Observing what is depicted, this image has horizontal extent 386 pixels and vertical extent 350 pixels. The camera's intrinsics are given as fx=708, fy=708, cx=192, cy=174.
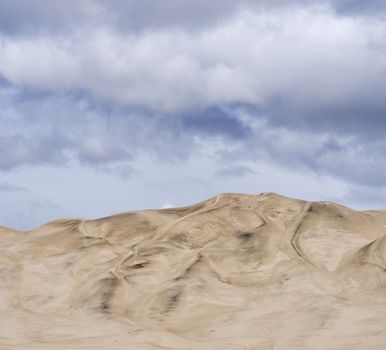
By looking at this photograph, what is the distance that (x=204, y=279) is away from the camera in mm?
24109

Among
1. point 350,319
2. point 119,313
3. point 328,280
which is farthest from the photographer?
point 328,280

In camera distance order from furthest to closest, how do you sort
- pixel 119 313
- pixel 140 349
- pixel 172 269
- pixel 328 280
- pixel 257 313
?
pixel 172 269, pixel 328 280, pixel 119 313, pixel 257 313, pixel 140 349

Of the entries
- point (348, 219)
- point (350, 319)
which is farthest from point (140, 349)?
point (348, 219)

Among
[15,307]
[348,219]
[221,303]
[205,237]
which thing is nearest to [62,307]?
[15,307]

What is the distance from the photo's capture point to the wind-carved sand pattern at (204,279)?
60.0 feet

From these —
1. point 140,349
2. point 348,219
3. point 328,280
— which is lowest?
point 140,349

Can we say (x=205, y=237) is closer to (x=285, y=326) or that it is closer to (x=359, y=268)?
(x=359, y=268)

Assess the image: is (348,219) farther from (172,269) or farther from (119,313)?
(119,313)

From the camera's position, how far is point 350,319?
1892 cm

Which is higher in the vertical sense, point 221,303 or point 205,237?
point 205,237

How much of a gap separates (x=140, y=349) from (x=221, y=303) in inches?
248

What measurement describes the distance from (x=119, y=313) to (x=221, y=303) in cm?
320

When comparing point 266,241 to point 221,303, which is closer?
point 221,303

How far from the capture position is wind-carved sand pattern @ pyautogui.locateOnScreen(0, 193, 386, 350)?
18.3 m
